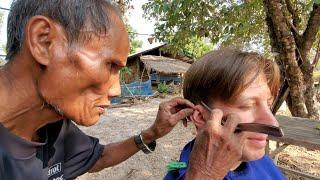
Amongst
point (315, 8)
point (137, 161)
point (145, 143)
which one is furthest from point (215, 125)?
point (137, 161)

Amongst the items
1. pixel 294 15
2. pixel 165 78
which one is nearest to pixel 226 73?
pixel 294 15

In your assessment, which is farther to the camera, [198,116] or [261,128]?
[198,116]

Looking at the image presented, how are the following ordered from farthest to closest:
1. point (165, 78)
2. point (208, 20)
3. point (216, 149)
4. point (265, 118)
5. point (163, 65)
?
point (165, 78) < point (163, 65) < point (208, 20) < point (265, 118) < point (216, 149)

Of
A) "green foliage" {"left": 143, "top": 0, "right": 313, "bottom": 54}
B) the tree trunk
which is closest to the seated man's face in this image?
"green foliage" {"left": 143, "top": 0, "right": 313, "bottom": 54}

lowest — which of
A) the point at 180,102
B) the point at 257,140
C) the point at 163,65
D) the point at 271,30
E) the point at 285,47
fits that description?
the point at 163,65

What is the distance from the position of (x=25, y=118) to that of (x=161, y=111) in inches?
31.4

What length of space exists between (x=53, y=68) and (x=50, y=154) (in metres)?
0.56

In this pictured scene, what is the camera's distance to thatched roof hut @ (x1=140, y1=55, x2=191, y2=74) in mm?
23922

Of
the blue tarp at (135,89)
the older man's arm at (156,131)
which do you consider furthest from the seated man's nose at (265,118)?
the blue tarp at (135,89)

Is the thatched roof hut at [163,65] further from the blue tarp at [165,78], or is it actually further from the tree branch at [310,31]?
the tree branch at [310,31]

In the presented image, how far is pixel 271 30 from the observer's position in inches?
221

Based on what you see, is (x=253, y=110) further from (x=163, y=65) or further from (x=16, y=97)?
(x=163, y=65)

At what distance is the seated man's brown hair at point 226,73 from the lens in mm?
1481

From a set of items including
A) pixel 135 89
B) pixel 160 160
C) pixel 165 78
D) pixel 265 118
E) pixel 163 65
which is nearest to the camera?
pixel 265 118
